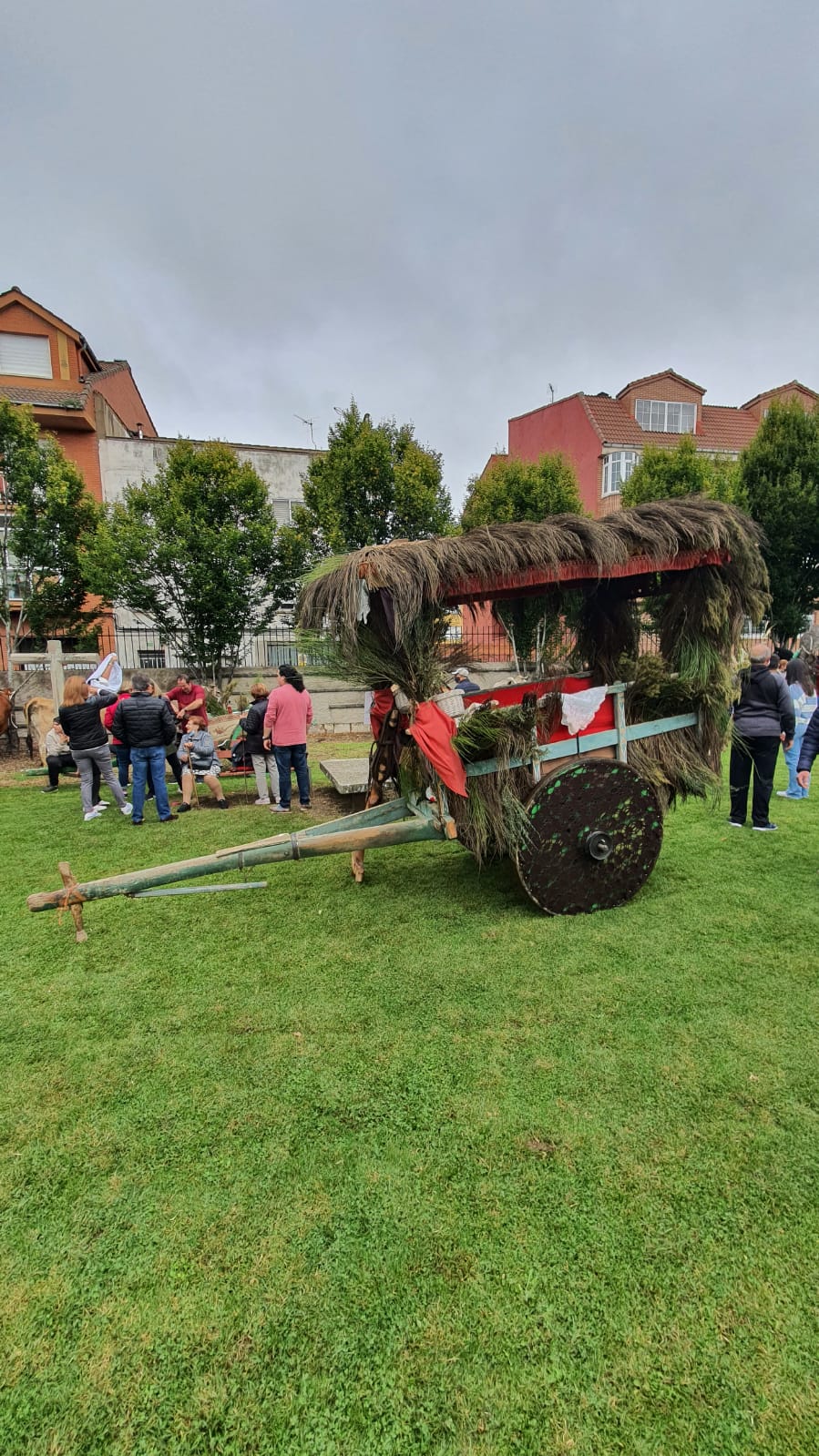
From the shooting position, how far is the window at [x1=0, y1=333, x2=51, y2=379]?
20516 millimetres

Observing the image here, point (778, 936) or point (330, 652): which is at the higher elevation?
point (330, 652)

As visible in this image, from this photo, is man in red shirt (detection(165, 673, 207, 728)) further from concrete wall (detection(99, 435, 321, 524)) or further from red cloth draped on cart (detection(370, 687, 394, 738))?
concrete wall (detection(99, 435, 321, 524))

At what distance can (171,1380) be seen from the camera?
5.38ft

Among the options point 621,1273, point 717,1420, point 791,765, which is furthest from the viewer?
point 791,765

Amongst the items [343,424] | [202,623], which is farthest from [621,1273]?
[343,424]

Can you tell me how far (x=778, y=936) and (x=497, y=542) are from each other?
2.99m

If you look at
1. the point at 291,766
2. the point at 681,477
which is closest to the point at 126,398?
the point at 681,477

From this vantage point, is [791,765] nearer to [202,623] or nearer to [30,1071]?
[30,1071]

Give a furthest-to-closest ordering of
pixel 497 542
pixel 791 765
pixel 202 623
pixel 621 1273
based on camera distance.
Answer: pixel 202 623
pixel 791 765
pixel 497 542
pixel 621 1273

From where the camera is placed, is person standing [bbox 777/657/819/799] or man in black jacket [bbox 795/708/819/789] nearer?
man in black jacket [bbox 795/708/819/789]

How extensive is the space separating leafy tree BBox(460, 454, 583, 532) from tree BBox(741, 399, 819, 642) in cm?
479

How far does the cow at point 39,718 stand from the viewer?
11320mm

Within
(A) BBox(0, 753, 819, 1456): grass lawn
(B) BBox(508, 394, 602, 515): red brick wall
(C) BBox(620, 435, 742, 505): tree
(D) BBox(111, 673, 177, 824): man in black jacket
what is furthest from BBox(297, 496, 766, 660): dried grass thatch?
(B) BBox(508, 394, 602, 515): red brick wall

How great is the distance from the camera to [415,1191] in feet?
7.18
